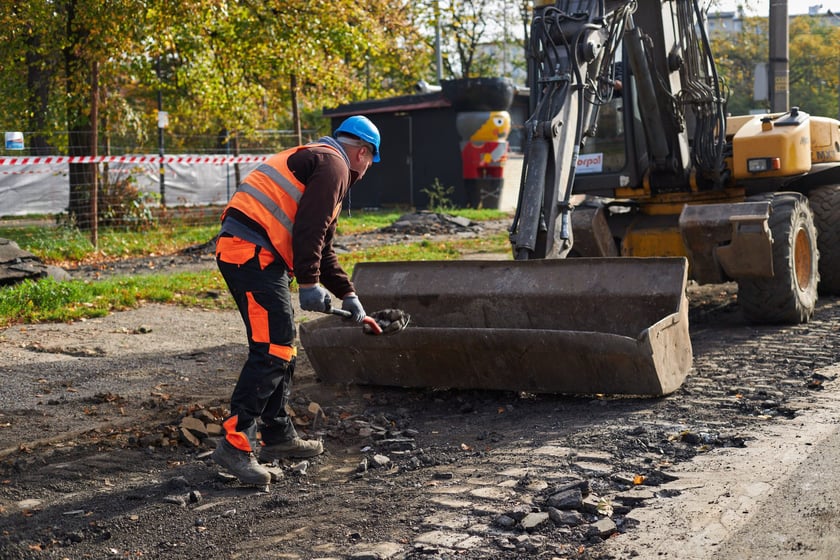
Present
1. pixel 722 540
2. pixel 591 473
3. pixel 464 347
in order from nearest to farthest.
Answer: pixel 722 540 < pixel 591 473 < pixel 464 347

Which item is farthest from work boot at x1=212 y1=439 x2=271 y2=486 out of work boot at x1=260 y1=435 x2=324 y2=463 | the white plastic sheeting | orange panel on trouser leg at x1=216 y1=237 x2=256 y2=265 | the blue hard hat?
the white plastic sheeting

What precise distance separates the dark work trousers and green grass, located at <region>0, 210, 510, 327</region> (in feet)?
11.9

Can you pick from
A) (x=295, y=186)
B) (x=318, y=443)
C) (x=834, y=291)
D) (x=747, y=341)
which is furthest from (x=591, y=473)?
(x=834, y=291)

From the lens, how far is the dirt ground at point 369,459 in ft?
13.1

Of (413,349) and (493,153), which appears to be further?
(493,153)

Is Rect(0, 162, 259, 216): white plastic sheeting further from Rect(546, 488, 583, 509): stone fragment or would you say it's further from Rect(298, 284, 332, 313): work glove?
Rect(546, 488, 583, 509): stone fragment

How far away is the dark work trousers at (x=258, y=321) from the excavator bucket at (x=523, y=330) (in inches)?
57.6

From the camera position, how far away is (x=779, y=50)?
15516 mm

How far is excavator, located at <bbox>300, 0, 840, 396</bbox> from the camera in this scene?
235 inches

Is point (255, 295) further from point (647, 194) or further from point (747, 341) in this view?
point (647, 194)

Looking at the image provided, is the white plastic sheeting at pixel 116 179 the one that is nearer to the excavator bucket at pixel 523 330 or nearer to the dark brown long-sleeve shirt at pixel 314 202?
the excavator bucket at pixel 523 330

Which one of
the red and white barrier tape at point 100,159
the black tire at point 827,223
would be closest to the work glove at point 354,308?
the black tire at point 827,223

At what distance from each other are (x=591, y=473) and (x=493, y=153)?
19896 mm

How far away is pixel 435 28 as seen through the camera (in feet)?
108
